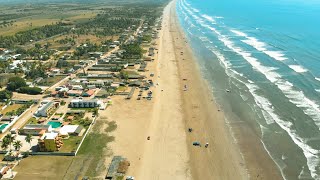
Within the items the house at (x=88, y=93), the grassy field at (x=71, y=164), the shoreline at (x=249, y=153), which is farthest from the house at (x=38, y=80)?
the shoreline at (x=249, y=153)

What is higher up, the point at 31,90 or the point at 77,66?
the point at 31,90

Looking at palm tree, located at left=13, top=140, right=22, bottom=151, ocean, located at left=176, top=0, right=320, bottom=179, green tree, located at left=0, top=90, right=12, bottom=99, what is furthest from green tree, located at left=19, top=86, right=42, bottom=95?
ocean, located at left=176, top=0, right=320, bottom=179

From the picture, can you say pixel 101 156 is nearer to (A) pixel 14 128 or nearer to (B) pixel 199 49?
(A) pixel 14 128

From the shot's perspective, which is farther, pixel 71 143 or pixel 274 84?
pixel 274 84

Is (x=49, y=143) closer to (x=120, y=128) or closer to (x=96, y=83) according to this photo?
(x=120, y=128)

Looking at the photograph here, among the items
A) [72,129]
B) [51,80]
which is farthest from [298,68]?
[51,80]

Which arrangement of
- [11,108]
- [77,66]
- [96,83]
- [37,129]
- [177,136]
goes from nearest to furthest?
1. [177,136]
2. [37,129]
3. [11,108]
4. [96,83]
5. [77,66]

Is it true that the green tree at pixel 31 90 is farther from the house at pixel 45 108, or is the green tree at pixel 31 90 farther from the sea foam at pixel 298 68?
the sea foam at pixel 298 68
